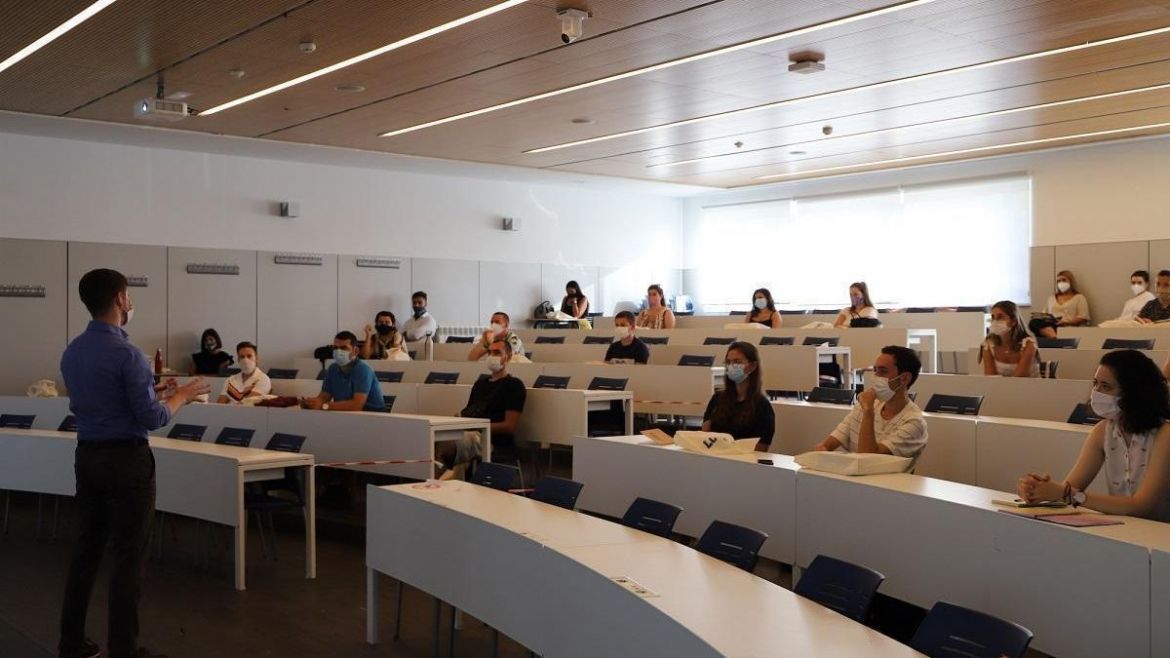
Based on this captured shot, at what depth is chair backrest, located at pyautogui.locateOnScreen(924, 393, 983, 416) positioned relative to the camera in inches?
270

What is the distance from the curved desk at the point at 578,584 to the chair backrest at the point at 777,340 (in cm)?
618

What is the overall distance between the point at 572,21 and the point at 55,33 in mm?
3867

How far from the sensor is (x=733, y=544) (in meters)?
4.04

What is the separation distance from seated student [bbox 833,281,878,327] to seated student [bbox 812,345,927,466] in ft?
20.6

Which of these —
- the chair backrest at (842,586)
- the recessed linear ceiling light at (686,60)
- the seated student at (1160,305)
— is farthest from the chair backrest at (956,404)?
the seated student at (1160,305)

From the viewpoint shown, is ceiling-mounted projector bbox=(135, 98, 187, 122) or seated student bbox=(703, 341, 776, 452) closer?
seated student bbox=(703, 341, 776, 452)

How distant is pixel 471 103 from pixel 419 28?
267cm

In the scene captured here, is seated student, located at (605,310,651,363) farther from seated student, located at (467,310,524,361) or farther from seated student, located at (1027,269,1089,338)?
seated student, located at (1027,269,1089,338)

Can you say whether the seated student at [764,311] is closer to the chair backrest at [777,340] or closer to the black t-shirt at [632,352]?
the chair backrest at [777,340]

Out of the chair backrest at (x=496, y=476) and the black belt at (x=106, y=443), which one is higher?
the black belt at (x=106, y=443)

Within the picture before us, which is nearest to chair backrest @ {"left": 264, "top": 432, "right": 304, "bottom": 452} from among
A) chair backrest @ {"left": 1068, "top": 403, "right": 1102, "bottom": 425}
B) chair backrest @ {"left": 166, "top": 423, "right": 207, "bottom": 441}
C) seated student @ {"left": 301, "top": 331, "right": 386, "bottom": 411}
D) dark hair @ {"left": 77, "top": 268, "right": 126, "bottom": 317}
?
chair backrest @ {"left": 166, "top": 423, "right": 207, "bottom": 441}

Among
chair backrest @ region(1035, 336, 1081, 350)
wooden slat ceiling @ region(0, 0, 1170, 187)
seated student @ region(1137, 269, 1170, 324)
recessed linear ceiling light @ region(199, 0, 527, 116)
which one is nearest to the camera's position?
recessed linear ceiling light @ region(199, 0, 527, 116)

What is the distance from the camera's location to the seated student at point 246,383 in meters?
9.98

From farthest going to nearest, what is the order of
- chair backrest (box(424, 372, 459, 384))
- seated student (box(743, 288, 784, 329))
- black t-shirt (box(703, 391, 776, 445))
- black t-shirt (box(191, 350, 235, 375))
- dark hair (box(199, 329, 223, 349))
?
dark hair (box(199, 329, 223, 349))
black t-shirt (box(191, 350, 235, 375))
seated student (box(743, 288, 784, 329))
chair backrest (box(424, 372, 459, 384))
black t-shirt (box(703, 391, 776, 445))
